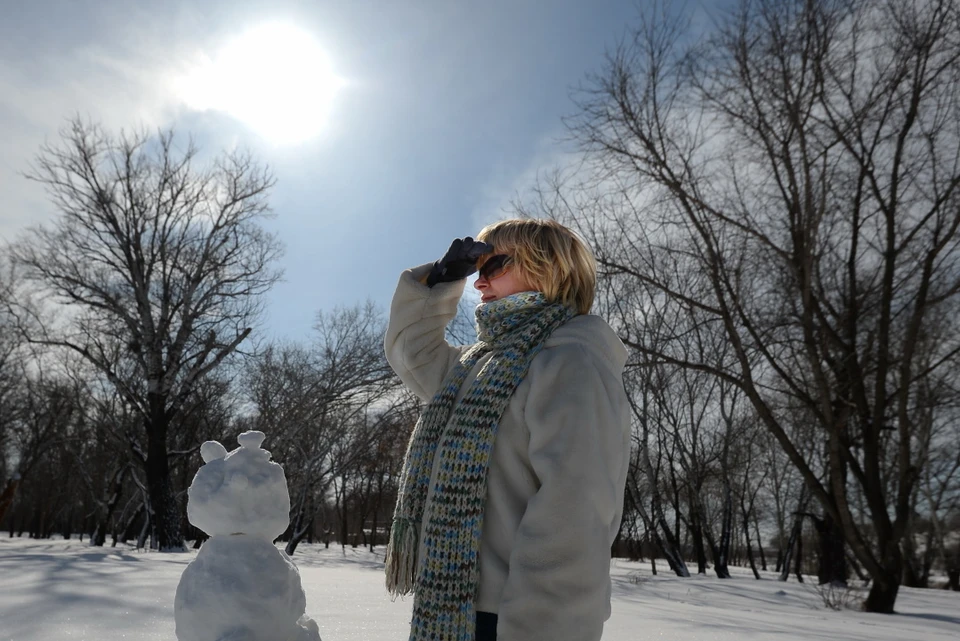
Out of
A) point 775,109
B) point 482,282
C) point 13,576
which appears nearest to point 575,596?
point 482,282

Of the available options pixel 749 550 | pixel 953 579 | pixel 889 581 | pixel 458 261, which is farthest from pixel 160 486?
Answer: pixel 953 579

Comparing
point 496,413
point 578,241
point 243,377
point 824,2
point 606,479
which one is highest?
point 824,2

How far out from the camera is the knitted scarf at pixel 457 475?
4.92 ft

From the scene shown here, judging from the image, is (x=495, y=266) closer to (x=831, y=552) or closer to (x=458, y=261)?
(x=458, y=261)

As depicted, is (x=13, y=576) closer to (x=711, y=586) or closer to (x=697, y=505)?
(x=711, y=586)

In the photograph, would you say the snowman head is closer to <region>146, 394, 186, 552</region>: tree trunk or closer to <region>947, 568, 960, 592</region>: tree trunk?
<region>146, 394, 186, 552</region>: tree trunk

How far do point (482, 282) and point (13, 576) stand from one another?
472 cm

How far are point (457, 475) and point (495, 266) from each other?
0.60 metres

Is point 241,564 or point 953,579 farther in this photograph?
point 953,579

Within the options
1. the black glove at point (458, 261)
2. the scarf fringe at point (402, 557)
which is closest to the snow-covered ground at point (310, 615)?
the scarf fringe at point (402, 557)

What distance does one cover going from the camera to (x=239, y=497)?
1.92 m

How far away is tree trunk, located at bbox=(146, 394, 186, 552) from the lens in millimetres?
12789

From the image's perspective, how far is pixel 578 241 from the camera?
6.07 feet

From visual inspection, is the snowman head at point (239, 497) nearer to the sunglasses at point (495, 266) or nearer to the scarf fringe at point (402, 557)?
the scarf fringe at point (402, 557)
